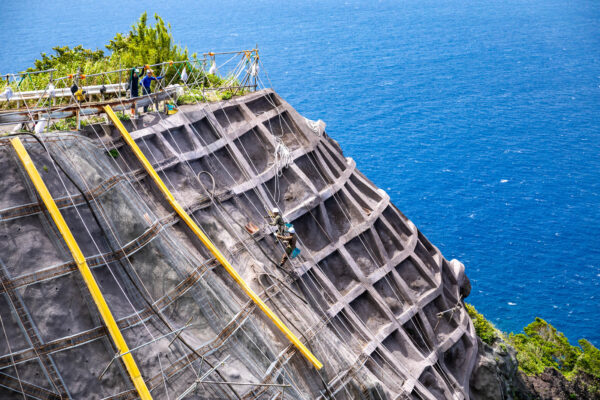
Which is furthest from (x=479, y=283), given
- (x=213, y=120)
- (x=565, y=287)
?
(x=213, y=120)

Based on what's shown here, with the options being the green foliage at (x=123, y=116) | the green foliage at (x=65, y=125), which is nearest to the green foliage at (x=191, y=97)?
the green foliage at (x=123, y=116)

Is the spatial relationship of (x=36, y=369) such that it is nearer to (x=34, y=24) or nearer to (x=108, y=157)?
(x=108, y=157)

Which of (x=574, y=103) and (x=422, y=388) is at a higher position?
(x=574, y=103)

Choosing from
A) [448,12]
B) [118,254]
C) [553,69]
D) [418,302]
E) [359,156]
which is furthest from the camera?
[448,12]

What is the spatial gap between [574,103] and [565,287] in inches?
2473

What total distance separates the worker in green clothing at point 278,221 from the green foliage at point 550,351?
39343 mm

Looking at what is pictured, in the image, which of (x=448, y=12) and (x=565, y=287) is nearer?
(x=565, y=287)

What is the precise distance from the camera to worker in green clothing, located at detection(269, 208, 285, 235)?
27.1 meters

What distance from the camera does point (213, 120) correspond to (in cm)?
2998

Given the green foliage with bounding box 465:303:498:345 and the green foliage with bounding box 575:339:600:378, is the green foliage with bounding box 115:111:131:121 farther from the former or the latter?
the green foliage with bounding box 575:339:600:378

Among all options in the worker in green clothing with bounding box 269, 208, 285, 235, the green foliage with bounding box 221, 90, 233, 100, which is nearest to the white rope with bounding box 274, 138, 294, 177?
the worker in green clothing with bounding box 269, 208, 285, 235

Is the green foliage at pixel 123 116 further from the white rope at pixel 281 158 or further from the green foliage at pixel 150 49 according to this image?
the green foliage at pixel 150 49

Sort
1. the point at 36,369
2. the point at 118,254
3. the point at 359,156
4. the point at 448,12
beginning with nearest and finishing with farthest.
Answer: the point at 36,369 → the point at 118,254 → the point at 359,156 → the point at 448,12

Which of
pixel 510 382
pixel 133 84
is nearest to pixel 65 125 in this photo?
pixel 133 84
